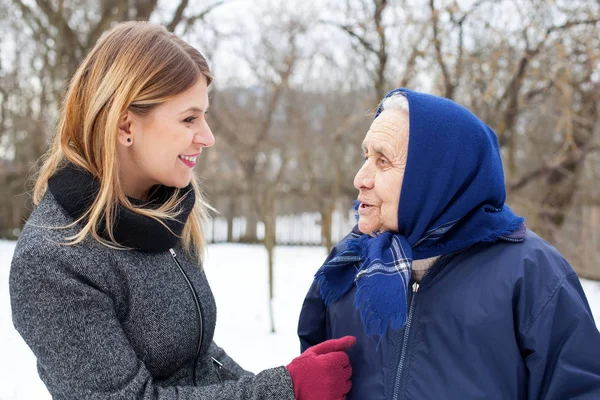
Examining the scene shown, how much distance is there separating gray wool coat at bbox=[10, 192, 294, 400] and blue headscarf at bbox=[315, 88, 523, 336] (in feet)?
1.25

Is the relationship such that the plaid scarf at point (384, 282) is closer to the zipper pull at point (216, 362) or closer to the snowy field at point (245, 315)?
the zipper pull at point (216, 362)

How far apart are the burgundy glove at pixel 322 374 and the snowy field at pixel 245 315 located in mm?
2928

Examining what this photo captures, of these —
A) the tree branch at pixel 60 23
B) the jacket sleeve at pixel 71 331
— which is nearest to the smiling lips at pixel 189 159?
the jacket sleeve at pixel 71 331

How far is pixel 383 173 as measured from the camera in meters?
1.50

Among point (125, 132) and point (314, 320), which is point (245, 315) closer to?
point (314, 320)

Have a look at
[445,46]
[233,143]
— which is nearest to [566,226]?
[445,46]

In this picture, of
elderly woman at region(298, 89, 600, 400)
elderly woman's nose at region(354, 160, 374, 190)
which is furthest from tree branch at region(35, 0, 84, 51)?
elderly woman at region(298, 89, 600, 400)

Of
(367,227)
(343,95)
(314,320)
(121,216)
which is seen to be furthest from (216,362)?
(343,95)

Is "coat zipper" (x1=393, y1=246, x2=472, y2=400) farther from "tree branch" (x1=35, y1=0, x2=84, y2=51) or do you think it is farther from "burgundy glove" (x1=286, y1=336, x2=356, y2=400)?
"tree branch" (x1=35, y1=0, x2=84, y2=51)

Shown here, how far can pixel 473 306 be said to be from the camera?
4.53ft

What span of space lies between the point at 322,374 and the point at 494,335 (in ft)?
1.61

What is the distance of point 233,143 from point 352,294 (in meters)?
8.62

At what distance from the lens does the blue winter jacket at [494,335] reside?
1.28 meters

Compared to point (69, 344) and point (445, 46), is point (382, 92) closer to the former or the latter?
point (445, 46)
